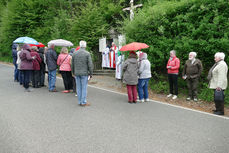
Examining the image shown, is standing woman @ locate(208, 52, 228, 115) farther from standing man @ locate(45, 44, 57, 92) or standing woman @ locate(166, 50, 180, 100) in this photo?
standing man @ locate(45, 44, 57, 92)

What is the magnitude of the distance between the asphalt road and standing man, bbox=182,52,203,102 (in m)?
1.66

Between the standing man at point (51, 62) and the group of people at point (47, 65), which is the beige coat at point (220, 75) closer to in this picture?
the group of people at point (47, 65)

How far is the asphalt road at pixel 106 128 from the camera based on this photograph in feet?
12.9

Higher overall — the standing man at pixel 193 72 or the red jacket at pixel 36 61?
the red jacket at pixel 36 61

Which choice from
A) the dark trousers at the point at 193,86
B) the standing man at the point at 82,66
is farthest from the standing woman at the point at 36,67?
the dark trousers at the point at 193,86

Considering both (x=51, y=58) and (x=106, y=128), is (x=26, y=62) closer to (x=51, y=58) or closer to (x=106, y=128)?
(x=51, y=58)

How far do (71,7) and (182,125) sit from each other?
17632mm

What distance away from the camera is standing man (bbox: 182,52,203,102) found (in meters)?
7.46

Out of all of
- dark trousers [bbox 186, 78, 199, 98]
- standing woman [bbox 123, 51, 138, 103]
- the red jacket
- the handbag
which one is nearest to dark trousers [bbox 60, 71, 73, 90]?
the red jacket

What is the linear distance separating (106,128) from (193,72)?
4.53 m

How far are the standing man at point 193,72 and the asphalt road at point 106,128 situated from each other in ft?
5.44

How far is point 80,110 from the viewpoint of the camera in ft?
20.9

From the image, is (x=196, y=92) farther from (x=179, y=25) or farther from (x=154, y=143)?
(x=154, y=143)

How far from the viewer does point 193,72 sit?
24.8ft
